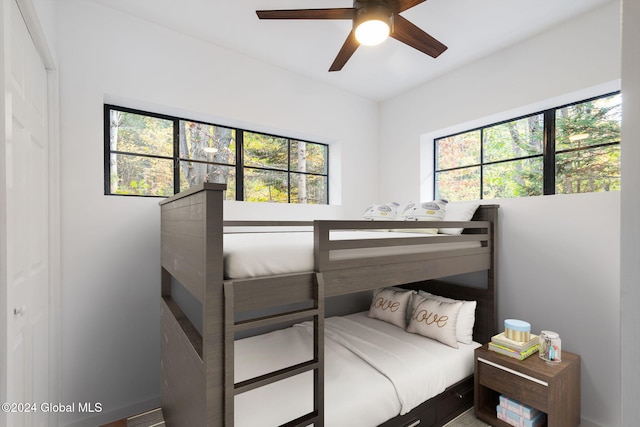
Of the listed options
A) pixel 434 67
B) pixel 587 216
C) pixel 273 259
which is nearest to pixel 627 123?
pixel 273 259

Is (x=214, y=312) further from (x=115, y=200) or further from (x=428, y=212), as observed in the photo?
(x=428, y=212)

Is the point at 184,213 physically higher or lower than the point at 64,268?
higher

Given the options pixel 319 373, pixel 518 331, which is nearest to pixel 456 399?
pixel 518 331

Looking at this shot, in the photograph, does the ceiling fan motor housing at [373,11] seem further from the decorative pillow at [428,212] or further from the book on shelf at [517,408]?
the book on shelf at [517,408]

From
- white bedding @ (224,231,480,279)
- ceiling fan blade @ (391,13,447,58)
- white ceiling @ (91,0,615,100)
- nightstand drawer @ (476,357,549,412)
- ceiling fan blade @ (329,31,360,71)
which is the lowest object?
nightstand drawer @ (476,357,549,412)

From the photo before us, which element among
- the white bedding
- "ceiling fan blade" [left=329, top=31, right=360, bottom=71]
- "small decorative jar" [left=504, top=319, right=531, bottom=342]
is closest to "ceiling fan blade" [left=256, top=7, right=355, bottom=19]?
"ceiling fan blade" [left=329, top=31, right=360, bottom=71]

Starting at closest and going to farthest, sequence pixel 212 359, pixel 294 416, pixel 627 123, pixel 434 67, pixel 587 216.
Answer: pixel 627 123 < pixel 212 359 < pixel 294 416 < pixel 587 216 < pixel 434 67

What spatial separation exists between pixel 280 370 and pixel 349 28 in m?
2.19

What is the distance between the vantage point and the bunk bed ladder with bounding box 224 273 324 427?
1132 mm

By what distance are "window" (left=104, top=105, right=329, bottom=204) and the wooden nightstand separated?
2.03 m

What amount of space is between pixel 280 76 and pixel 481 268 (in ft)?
7.57

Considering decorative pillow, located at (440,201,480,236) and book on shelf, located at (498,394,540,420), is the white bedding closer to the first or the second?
decorative pillow, located at (440,201,480,236)

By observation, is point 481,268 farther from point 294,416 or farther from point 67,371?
point 67,371

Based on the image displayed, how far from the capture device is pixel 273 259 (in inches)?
51.1
